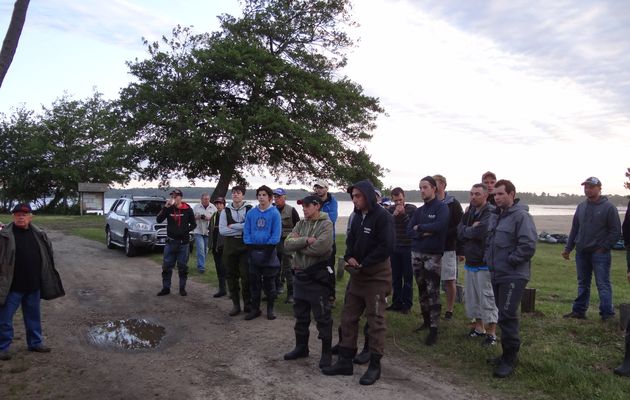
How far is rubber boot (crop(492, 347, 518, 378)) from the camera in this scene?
5.09 meters

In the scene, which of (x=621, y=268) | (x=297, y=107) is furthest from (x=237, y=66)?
(x=621, y=268)

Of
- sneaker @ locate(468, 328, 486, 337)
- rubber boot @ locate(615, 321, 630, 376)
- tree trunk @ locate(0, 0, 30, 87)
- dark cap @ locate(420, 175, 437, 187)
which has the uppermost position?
tree trunk @ locate(0, 0, 30, 87)

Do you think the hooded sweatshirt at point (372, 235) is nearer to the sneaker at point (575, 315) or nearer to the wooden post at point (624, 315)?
the wooden post at point (624, 315)

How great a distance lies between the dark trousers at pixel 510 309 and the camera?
5.05 meters

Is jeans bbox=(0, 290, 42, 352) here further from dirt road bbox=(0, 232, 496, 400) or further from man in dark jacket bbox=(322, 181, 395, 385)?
man in dark jacket bbox=(322, 181, 395, 385)

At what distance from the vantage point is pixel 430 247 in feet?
20.7

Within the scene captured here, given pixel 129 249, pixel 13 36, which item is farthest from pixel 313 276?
pixel 129 249

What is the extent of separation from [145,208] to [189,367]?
1056 centimetres

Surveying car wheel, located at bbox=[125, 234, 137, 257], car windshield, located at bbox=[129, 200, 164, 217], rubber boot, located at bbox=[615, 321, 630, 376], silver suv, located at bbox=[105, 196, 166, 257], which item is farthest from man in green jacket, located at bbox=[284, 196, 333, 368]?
car windshield, located at bbox=[129, 200, 164, 217]

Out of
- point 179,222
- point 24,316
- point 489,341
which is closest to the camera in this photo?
point 24,316

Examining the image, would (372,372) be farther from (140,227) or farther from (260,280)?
(140,227)

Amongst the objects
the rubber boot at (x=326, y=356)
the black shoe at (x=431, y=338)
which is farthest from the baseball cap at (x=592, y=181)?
the rubber boot at (x=326, y=356)

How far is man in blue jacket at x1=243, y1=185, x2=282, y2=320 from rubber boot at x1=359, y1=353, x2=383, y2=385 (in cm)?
259

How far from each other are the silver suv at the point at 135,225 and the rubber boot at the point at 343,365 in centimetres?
996
